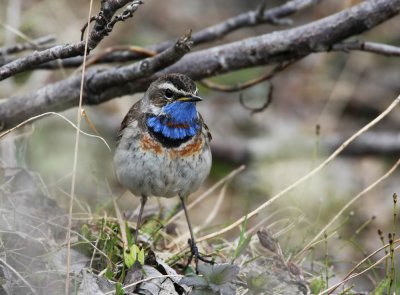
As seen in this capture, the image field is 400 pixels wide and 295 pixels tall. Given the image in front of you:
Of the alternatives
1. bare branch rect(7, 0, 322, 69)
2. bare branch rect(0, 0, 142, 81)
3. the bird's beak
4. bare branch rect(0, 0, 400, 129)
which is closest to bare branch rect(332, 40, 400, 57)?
bare branch rect(0, 0, 400, 129)

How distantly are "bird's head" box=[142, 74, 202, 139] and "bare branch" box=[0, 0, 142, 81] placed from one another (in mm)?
1137

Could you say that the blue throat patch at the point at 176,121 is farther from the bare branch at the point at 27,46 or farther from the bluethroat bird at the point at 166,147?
the bare branch at the point at 27,46

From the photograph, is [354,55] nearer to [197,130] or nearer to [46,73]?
[46,73]

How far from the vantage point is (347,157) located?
9.27 metres

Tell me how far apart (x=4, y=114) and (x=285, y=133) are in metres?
4.41

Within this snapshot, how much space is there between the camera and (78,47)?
12.9ft

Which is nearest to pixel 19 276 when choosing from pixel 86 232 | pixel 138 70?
pixel 86 232

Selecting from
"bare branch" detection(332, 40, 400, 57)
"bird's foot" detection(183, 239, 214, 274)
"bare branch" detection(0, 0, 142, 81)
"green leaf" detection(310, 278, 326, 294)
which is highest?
"bare branch" detection(0, 0, 142, 81)

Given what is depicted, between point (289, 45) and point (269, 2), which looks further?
point (269, 2)

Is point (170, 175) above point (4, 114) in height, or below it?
below

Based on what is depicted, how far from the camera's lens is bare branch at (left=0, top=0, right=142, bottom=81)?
383 cm

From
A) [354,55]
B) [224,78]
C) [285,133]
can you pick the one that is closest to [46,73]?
[224,78]

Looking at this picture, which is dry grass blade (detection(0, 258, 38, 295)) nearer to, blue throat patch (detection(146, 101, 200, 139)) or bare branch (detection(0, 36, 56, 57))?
blue throat patch (detection(146, 101, 200, 139))

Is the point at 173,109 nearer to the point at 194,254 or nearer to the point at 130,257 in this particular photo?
the point at 194,254
